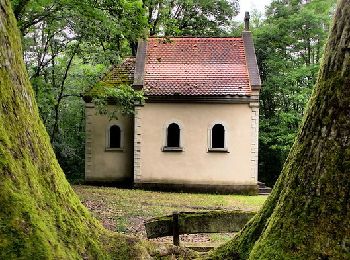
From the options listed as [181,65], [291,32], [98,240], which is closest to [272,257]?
[98,240]

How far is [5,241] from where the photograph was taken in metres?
2.13

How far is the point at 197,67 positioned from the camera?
68.4ft

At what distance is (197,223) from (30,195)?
3.03 meters

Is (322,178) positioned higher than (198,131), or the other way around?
(198,131)

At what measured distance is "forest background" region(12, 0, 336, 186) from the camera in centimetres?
1947

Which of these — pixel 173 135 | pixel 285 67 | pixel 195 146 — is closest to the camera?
pixel 195 146

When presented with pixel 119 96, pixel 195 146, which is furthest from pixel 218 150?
pixel 119 96

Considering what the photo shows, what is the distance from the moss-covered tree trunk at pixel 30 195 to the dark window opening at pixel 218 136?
56.4 ft

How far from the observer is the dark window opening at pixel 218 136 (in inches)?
785

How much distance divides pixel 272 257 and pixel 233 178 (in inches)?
692

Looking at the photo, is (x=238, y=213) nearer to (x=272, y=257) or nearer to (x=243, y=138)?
(x=272, y=257)

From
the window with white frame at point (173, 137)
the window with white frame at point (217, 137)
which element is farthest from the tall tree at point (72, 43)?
the window with white frame at point (217, 137)

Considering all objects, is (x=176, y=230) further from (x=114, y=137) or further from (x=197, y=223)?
(x=114, y=137)

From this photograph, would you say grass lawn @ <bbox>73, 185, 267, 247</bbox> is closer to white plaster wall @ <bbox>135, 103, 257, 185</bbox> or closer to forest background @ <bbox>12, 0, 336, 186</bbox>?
white plaster wall @ <bbox>135, 103, 257, 185</bbox>
